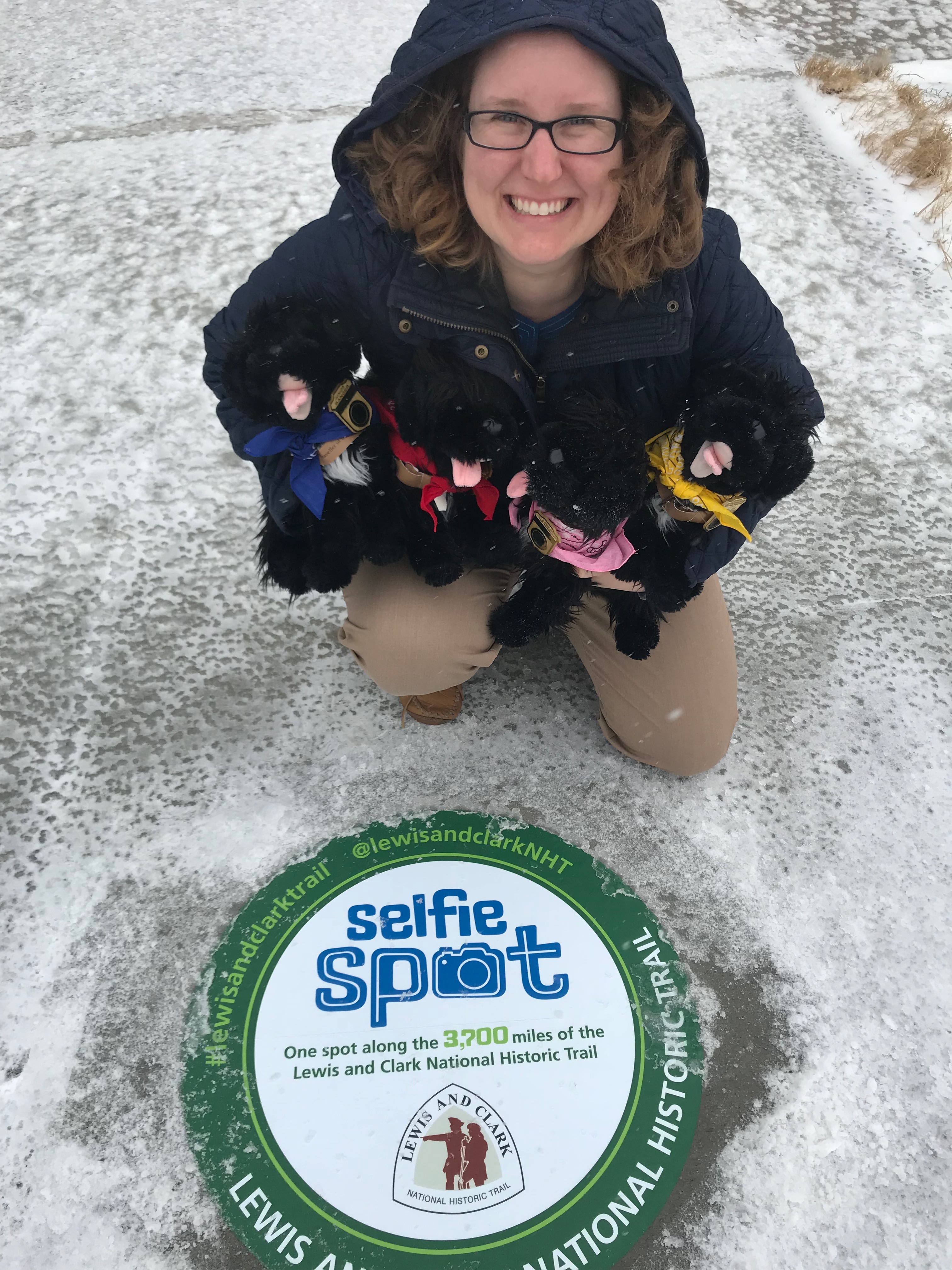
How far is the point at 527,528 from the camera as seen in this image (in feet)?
5.24

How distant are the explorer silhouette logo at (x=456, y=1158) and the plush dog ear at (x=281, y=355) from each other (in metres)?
1.13

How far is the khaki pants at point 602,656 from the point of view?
69.5 inches

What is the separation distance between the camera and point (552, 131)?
49.9 inches

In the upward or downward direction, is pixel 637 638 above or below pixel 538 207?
below

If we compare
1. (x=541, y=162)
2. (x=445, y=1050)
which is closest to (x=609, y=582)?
(x=541, y=162)

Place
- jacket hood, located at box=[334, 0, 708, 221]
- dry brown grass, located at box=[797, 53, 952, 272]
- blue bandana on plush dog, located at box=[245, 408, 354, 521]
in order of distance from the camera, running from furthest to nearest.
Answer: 1. dry brown grass, located at box=[797, 53, 952, 272]
2. blue bandana on plush dog, located at box=[245, 408, 354, 521]
3. jacket hood, located at box=[334, 0, 708, 221]

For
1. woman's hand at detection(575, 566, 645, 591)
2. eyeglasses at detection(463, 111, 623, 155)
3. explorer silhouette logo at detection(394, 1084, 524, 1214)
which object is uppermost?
eyeglasses at detection(463, 111, 623, 155)

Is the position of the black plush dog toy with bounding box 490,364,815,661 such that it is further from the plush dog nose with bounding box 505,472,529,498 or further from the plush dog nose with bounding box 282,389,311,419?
the plush dog nose with bounding box 282,389,311,419

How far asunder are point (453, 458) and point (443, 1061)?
1.00 meters

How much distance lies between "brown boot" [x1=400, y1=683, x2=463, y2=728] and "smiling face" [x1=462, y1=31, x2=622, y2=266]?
0.90 metres

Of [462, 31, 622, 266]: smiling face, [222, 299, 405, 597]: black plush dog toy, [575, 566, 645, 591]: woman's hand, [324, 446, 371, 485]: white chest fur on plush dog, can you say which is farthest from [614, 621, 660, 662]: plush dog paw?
[462, 31, 622, 266]: smiling face

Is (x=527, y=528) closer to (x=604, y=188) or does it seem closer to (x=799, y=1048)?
(x=604, y=188)

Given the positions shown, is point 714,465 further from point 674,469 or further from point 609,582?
point 609,582

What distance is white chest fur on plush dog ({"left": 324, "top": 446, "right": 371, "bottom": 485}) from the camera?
1458 mm
